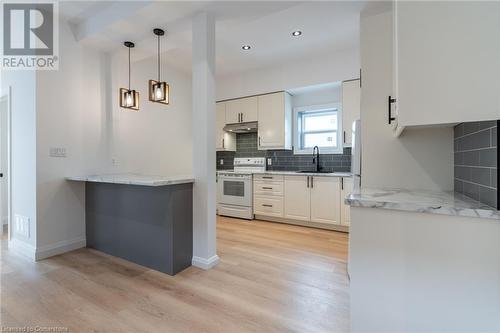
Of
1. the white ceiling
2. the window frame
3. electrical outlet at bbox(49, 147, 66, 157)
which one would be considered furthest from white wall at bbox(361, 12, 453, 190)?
electrical outlet at bbox(49, 147, 66, 157)

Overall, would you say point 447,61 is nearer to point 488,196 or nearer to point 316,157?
point 488,196

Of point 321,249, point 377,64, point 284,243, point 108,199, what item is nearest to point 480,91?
point 377,64

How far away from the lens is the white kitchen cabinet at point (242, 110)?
464 centimetres

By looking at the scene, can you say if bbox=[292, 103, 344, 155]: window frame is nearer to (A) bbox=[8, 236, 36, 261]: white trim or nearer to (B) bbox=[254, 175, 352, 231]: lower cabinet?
(B) bbox=[254, 175, 352, 231]: lower cabinet

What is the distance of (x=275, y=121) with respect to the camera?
4.42m

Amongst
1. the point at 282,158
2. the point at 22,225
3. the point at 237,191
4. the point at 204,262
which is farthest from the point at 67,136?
the point at 282,158

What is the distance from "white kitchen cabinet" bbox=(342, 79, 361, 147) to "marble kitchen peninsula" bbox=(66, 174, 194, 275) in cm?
256

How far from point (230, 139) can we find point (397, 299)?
4.35m

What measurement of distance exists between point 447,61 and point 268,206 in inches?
136

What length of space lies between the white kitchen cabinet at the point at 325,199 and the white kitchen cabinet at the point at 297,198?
0.28 feet

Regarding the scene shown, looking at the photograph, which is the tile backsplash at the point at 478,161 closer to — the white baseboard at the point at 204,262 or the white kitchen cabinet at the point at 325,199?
the white kitchen cabinet at the point at 325,199

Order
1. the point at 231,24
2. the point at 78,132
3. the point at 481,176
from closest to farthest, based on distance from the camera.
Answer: the point at 481,176 < the point at 231,24 < the point at 78,132

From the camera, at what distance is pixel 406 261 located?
117 cm

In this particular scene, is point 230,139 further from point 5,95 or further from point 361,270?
point 361,270
